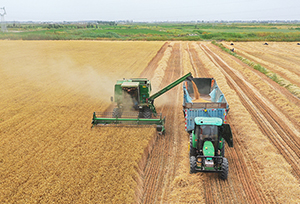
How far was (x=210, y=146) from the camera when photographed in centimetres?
851

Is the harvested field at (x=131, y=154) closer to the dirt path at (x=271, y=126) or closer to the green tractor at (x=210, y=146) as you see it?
the dirt path at (x=271, y=126)

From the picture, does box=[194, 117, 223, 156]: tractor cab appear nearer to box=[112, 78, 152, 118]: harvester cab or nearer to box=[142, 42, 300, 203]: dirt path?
box=[142, 42, 300, 203]: dirt path

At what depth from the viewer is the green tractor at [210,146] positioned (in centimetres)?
830

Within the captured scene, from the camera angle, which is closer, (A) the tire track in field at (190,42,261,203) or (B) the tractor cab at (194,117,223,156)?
(A) the tire track in field at (190,42,261,203)

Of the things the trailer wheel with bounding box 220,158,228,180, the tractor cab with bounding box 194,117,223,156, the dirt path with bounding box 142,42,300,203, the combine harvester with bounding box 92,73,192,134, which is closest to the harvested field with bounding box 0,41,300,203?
the dirt path with bounding box 142,42,300,203

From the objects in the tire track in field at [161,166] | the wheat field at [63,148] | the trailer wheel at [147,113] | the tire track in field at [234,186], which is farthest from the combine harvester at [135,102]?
the tire track in field at [234,186]

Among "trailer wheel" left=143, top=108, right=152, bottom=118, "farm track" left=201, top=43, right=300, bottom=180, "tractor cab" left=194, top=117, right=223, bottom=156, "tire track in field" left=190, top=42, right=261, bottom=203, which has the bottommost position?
"tire track in field" left=190, top=42, right=261, bottom=203

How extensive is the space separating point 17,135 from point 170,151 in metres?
8.73

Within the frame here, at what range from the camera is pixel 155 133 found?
12.2 m

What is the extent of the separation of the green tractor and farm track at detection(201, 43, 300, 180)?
3603 mm

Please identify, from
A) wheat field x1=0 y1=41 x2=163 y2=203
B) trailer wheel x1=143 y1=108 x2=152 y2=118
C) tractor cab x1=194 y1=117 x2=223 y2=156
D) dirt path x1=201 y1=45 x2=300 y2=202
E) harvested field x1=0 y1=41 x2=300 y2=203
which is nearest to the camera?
wheat field x1=0 y1=41 x2=163 y2=203

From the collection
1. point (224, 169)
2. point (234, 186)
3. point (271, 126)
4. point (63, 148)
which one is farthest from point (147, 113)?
point (271, 126)

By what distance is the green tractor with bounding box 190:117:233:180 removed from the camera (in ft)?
27.2

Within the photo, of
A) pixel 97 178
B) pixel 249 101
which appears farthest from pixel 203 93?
pixel 97 178
